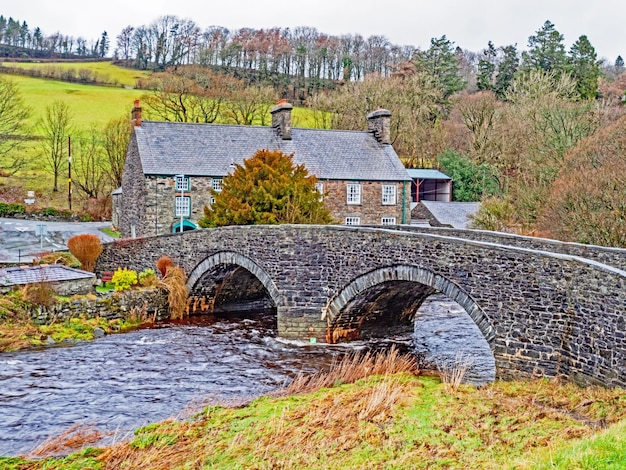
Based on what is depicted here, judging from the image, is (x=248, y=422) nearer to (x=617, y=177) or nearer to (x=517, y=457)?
(x=517, y=457)

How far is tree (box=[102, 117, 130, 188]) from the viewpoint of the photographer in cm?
4650

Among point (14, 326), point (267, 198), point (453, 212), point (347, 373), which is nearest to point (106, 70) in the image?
point (453, 212)

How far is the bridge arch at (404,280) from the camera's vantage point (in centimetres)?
1400

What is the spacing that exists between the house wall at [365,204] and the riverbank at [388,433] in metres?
21.4

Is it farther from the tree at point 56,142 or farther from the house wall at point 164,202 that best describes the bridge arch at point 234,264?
the tree at point 56,142

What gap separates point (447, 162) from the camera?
49094 millimetres

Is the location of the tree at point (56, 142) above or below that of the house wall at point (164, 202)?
above

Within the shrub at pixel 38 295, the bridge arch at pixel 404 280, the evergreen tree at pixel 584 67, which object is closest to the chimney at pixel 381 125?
the bridge arch at pixel 404 280

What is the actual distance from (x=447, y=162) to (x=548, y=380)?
3817 centimetres

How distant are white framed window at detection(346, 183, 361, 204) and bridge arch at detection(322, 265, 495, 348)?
14574mm

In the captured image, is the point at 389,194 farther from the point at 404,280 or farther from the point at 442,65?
the point at 442,65

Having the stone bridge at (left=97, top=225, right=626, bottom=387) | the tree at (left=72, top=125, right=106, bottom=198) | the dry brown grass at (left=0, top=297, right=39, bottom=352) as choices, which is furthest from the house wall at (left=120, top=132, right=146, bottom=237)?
the tree at (left=72, top=125, right=106, bottom=198)

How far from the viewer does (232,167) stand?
3181 centimetres

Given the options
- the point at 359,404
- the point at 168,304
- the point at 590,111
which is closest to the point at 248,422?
the point at 359,404
